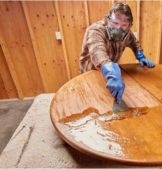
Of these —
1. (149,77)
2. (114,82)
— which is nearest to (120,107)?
(114,82)

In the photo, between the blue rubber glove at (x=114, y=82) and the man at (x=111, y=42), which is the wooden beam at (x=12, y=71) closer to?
the man at (x=111, y=42)

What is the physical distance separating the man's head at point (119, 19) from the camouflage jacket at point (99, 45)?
0.26 feet

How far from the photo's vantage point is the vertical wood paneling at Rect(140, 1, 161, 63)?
2.19m

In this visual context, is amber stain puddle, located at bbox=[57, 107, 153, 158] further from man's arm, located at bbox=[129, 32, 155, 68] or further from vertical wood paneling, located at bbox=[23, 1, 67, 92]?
vertical wood paneling, located at bbox=[23, 1, 67, 92]

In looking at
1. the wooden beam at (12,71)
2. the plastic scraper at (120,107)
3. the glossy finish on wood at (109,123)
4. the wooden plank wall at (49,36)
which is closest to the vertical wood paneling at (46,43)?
the wooden plank wall at (49,36)

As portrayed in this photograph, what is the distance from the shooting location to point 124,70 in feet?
4.77

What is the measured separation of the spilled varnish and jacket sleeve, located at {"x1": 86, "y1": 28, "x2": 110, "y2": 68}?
362mm

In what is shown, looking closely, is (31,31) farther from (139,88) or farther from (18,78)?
(139,88)

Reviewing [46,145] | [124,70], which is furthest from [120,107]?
[124,70]

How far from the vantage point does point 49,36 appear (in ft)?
7.83

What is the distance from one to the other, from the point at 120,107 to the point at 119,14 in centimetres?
67

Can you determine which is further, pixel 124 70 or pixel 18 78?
pixel 18 78

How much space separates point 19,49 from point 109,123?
2049 mm

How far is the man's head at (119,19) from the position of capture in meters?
1.21
